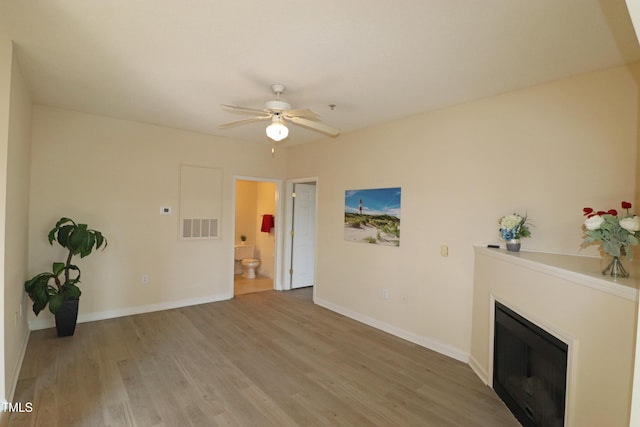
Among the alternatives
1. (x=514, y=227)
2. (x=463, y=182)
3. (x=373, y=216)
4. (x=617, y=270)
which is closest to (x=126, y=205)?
(x=373, y=216)

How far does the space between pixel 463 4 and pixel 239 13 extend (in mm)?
1293

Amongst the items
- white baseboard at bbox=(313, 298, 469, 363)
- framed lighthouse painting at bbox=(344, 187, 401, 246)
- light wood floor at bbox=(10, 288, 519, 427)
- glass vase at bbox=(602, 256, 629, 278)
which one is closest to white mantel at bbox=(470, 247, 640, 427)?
glass vase at bbox=(602, 256, 629, 278)

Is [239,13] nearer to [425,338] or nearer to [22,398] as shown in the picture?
[22,398]

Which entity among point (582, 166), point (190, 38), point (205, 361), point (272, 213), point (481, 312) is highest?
point (190, 38)

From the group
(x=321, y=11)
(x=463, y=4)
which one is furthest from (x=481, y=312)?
(x=321, y=11)

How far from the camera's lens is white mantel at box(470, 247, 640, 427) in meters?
1.47

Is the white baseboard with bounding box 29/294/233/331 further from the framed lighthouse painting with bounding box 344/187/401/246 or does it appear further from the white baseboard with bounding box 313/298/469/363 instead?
the framed lighthouse painting with bounding box 344/187/401/246

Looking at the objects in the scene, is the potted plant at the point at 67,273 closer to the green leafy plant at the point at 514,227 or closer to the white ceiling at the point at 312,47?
the white ceiling at the point at 312,47

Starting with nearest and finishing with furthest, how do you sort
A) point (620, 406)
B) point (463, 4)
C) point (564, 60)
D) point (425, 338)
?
point (620, 406) < point (463, 4) < point (564, 60) < point (425, 338)

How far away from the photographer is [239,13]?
1.87 m

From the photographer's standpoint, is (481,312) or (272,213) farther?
(272,213)

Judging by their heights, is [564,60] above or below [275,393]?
above

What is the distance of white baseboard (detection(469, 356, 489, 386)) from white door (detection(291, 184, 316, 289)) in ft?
11.4

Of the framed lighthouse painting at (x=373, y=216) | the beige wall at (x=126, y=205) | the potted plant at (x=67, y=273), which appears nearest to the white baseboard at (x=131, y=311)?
the beige wall at (x=126, y=205)
